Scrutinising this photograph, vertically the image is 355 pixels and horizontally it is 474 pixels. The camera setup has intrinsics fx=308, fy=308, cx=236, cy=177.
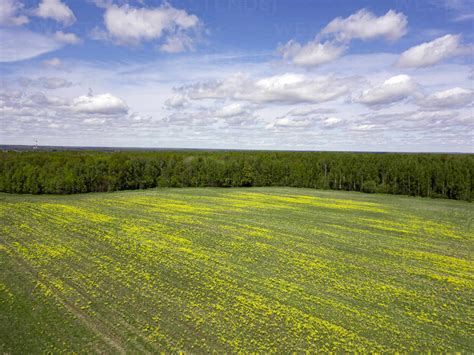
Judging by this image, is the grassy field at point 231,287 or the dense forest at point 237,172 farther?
the dense forest at point 237,172

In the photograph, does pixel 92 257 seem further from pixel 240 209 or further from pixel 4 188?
pixel 4 188

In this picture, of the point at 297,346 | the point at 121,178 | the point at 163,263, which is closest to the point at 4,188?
the point at 121,178

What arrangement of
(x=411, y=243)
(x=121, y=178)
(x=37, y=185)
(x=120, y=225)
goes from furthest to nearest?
1. (x=121, y=178)
2. (x=37, y=185)
3. (x=120, y=225)
4. (x=411, y=243)

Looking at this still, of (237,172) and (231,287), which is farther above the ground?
(237,172)

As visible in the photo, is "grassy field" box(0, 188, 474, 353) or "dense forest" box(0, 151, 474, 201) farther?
"dense forest" box(0, 151, 474, 201)

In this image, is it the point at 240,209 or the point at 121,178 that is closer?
the point at 240,209
